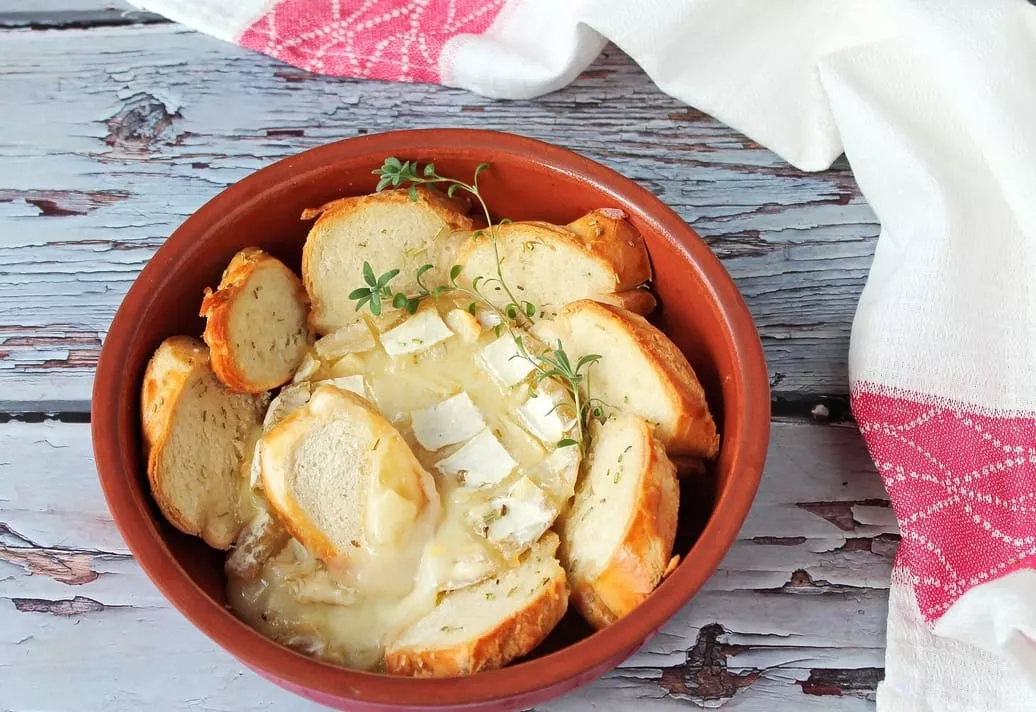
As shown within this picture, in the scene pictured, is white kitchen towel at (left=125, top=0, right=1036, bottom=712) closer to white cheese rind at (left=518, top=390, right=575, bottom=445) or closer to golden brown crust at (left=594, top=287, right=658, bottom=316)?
golden brown crust at (left=594, top=287, right=658, bottom=316)

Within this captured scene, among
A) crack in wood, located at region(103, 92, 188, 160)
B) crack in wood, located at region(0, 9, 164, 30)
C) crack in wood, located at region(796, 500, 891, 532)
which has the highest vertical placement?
crack in wood, located at region(0, 9, 164, 30)

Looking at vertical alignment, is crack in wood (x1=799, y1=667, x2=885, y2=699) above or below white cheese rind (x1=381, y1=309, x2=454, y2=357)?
below

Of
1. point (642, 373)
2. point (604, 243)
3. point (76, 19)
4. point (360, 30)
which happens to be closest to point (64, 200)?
point (76, 19)

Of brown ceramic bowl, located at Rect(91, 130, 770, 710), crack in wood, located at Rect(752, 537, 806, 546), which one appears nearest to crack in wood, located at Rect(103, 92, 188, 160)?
brown ceramic bowl, located at Rect(91, 130, 770, 710)

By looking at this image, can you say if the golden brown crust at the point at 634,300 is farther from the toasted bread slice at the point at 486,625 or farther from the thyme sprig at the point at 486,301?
the toasted bread slice at the point at 486,625

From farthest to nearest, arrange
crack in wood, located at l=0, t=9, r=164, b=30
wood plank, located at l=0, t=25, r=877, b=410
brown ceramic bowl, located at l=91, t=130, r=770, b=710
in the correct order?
crack in wood, located at l=0, t=9, r=164, b=30
wood plank, located at l=0, t=25, r=877, b=410
brown ceramic bowl, located at l=91, t=130, r=770, b=710

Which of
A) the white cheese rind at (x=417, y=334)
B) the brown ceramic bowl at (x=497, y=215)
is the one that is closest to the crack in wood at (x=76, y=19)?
the brown ceramic bowl at (x=497, y=215)

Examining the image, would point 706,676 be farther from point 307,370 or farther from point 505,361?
point 307,370

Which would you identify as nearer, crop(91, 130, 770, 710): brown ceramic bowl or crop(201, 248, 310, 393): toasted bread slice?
crop(91, 130, 770, 710): brown ceramic bowl
